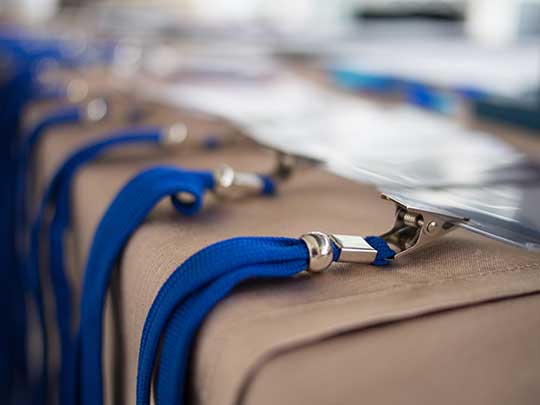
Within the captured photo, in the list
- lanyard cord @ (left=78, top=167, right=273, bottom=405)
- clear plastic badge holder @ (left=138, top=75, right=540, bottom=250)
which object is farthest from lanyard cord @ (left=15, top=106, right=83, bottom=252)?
lanyard cord @ (left=78, top=167, right=273, bottom=405)

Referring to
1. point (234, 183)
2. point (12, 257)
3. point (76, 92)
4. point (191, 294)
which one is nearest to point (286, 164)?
point (234, 183)

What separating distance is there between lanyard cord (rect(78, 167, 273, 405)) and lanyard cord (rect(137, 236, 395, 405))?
0.07 m

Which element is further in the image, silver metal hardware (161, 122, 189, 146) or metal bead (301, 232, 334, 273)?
silver metal hardware (161, 122, 189, 146)

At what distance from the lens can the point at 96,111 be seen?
52 centimetres

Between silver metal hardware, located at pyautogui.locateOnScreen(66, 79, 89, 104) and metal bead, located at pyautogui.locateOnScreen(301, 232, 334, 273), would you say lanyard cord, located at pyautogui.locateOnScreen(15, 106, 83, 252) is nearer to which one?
silver metal hardware, located at pyautogui.locateOnScreen(66, 79, 89, 104)

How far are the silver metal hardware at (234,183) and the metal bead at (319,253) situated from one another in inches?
3.8

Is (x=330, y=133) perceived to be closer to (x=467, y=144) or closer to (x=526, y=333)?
(x=467, y=144)

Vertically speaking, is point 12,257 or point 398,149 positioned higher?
point 398,149

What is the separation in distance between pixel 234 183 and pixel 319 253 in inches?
4.1

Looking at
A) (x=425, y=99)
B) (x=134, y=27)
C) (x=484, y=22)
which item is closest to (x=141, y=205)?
(x=425, y=99)

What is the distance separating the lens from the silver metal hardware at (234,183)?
0.32m

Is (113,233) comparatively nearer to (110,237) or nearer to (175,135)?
(110,237)

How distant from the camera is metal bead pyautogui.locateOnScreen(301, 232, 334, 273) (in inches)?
8.9

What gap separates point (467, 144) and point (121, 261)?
28cm
